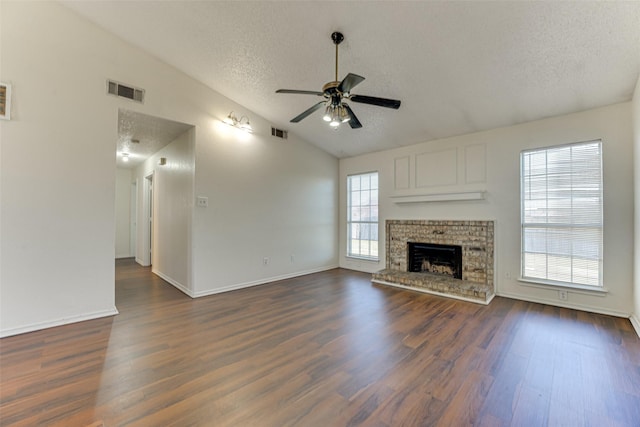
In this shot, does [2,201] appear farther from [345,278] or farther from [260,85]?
[345,278]

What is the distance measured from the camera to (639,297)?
2.94 m

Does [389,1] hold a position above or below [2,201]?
above

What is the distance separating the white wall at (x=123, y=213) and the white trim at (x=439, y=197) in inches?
291

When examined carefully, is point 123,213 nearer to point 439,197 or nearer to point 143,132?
point 143,132

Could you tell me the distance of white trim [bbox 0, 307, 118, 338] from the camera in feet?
9.16

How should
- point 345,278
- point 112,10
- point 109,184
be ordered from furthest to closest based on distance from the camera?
point 345,278 → point 109,184 → point 112,10

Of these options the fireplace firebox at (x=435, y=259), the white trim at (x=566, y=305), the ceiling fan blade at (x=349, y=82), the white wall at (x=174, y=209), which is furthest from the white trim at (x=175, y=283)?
the white trim at (x=566, y=305)

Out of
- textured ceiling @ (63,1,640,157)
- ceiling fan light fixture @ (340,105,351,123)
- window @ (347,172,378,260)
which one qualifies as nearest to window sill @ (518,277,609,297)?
textured ceiling @ (63,1,640,157)

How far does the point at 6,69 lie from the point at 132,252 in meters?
6.03

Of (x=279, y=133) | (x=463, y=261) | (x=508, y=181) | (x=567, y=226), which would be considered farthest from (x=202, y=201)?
(x=567, y=226)

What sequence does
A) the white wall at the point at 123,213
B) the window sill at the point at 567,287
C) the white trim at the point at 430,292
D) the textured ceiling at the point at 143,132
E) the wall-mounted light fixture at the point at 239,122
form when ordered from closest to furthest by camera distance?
the window sill at the point at 567,287 → the textured ceiling at the point at 143,132 → the white trim at the point at 430,292 → the wall-mounted light fixture at the point at 239,122 → the white wall at the point at 123,213

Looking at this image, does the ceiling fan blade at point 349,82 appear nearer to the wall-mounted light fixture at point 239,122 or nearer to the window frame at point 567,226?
the wall-mounted light fixture at point 239,122

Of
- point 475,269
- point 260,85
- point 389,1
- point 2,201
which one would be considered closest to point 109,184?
point 2,201

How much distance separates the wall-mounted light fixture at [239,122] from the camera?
446 cm
